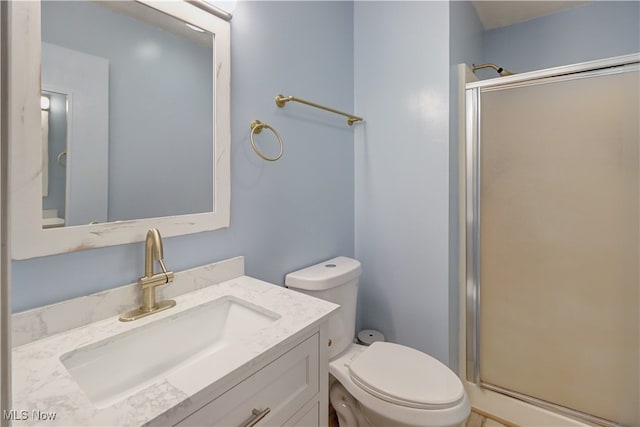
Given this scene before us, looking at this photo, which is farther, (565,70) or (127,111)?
(565,70)

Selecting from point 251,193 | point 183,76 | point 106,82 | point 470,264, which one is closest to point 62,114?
point 106,82

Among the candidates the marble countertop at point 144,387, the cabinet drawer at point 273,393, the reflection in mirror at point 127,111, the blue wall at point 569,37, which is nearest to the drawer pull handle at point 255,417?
the cabinet drawer at point 273,393

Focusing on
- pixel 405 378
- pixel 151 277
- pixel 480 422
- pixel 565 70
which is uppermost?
pixel 565 70

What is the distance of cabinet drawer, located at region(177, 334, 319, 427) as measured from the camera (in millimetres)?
618

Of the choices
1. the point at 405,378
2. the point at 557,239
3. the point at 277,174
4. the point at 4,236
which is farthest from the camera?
the point at 557,239

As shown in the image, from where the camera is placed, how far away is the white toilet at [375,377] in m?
1.09

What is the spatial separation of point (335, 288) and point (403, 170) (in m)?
0.77

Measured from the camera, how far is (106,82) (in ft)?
2.91

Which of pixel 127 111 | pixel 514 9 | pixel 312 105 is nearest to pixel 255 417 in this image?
pixel 127 111

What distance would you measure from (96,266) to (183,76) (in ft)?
2.16

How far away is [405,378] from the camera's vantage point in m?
1.21

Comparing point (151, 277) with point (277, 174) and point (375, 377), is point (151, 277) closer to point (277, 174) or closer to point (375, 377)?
point (277, 174)

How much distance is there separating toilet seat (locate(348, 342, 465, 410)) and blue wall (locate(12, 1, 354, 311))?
0.52 metres

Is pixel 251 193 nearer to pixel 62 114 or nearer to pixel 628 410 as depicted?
pixel 62 114
